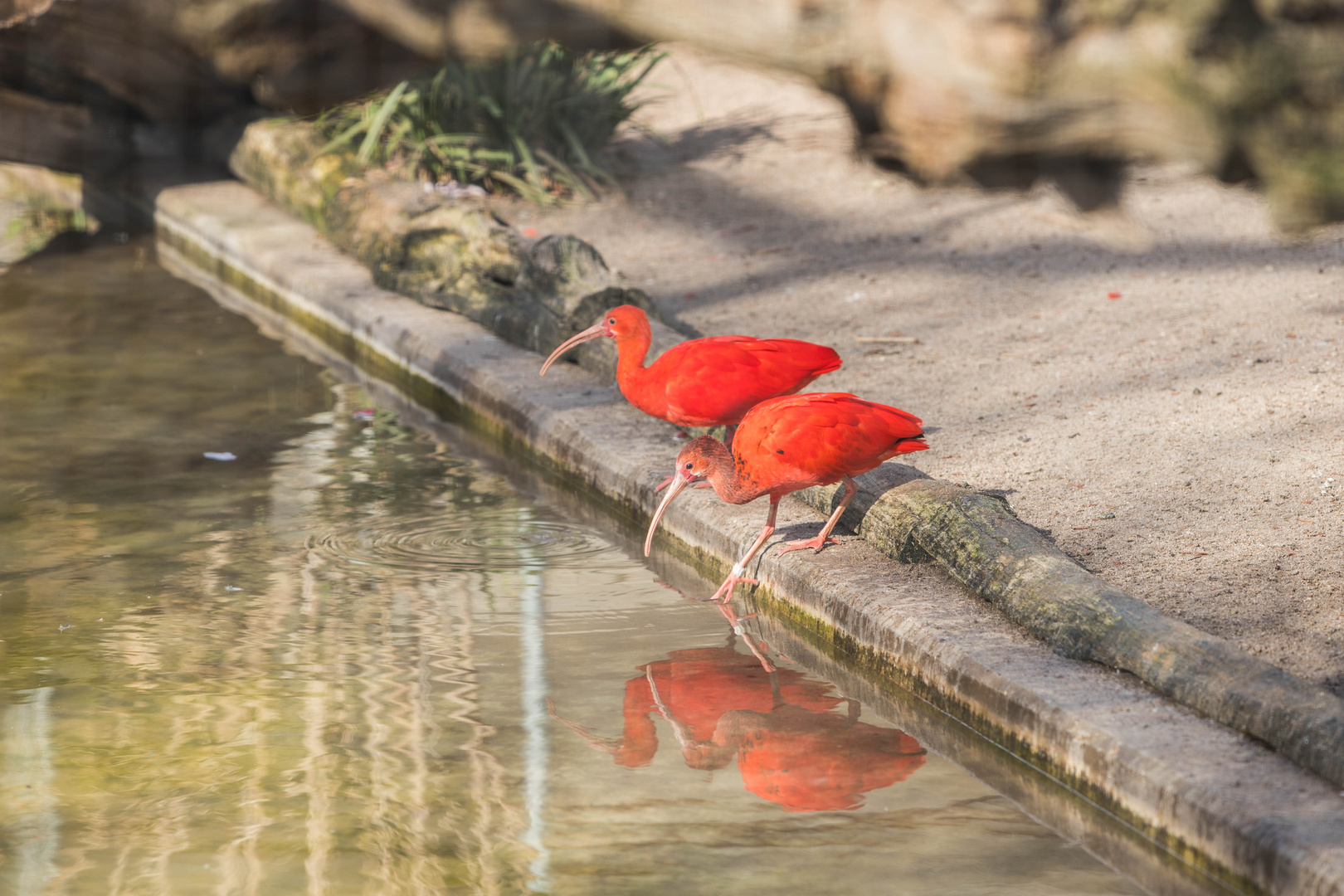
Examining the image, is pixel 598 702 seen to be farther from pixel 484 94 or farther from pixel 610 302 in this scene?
pixel 484 94

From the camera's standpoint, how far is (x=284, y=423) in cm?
668

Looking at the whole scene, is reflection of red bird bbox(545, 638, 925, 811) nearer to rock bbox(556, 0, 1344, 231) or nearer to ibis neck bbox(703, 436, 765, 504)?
ibis neck bbox(703, 436, 765, 504)

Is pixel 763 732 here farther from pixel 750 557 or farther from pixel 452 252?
pixel 452 252

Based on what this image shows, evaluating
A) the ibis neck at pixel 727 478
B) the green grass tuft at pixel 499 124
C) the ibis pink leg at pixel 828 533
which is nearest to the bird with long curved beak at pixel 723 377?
the ibis neck at pixel 727 478

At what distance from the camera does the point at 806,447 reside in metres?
4.31

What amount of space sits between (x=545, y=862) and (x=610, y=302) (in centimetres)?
393

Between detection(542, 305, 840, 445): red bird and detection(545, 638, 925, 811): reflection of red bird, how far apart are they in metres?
0.87

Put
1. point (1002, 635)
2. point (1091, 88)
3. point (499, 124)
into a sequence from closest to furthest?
1. point (1091, 88)
2. point (1002, 635)
3. point (499, 124)

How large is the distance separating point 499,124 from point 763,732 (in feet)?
22.9

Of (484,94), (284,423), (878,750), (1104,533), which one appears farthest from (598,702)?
(484,94)

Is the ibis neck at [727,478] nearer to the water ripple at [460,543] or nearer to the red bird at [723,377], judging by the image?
the red bird at [723,377]

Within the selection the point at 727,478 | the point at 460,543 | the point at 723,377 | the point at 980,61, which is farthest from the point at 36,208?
the point at 980,61

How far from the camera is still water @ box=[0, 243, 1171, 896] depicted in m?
3.33

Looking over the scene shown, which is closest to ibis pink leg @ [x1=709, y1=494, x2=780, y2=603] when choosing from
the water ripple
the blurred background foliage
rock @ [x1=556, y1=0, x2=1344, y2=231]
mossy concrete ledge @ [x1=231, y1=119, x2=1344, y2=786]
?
mossy concrete ledge @ [x1=231, y1=119, x2=1344, y2=786]
